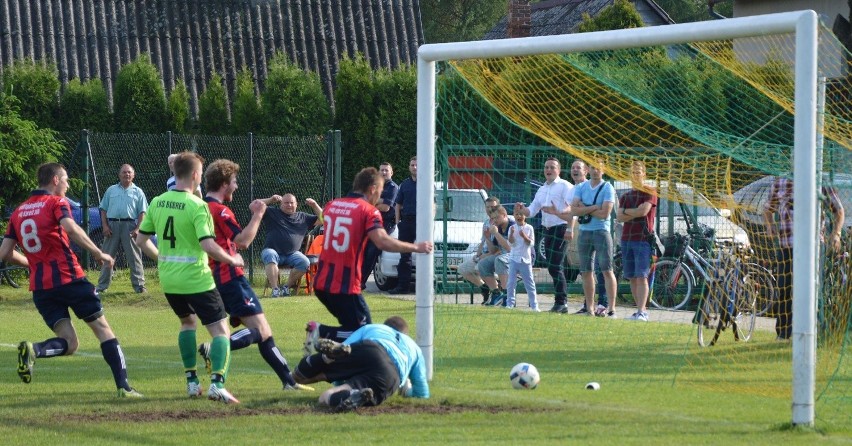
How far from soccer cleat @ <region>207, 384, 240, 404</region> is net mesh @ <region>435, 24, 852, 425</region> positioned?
268 centimetres

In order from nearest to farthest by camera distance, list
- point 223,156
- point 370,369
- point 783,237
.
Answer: point 370,369, point 783,237, point 223,156

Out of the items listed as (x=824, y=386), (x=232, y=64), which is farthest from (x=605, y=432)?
(x=232, y=64)

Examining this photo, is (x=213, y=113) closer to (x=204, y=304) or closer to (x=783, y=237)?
(x=783, y=237)

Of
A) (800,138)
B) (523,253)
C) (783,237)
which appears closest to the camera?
(800,138)

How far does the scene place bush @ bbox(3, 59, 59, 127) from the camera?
72.5 feet

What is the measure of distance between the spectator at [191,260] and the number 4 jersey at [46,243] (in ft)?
2.67

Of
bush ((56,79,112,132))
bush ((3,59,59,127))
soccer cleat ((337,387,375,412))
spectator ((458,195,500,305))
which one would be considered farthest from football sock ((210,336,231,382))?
bush ((56,79,112,132))

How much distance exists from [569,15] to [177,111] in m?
18.4

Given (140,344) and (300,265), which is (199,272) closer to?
(140,344)

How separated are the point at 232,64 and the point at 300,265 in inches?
424

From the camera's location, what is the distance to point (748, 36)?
7.61 meters

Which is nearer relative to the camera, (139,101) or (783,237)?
(783,237)

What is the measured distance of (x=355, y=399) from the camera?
7883 mm

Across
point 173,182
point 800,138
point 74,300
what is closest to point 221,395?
point 74,300
